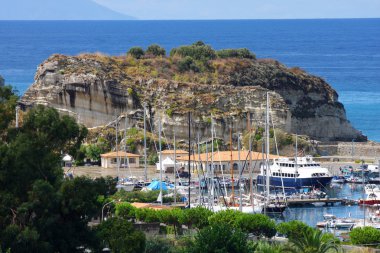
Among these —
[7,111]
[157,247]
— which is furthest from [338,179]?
[7,111]

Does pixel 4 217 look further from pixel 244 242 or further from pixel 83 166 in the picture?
pixel 83 166

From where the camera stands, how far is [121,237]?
41969 mm

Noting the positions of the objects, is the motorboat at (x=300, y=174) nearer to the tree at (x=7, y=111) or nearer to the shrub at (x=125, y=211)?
the shrub at (x=125, y=211)

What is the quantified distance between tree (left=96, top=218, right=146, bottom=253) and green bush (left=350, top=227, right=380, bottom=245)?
1068 cm

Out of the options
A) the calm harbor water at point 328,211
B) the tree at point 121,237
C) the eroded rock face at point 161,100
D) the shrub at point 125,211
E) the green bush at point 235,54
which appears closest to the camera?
the tree at point 121,237

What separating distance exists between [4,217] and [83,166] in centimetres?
3970

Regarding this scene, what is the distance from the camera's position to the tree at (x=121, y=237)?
41.7 meters

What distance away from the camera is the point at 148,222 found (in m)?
54.2

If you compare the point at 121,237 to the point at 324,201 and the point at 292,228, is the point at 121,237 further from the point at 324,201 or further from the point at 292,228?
the point at 324,201

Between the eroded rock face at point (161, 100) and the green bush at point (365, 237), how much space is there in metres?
33.6

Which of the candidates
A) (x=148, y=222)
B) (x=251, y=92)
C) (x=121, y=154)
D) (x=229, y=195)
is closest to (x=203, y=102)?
(x=251, y=92)

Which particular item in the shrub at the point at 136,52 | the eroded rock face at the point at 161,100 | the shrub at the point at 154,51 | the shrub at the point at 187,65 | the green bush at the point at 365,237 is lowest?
the green bush at the point at 365,237

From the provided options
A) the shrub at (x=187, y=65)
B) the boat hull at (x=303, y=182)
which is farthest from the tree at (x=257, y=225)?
the shrub at (x=187, y=65)

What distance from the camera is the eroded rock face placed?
279ft
